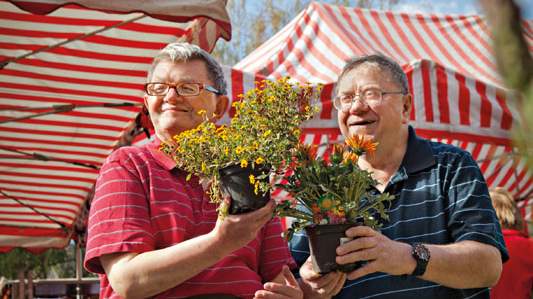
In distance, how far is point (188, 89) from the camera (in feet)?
5.74

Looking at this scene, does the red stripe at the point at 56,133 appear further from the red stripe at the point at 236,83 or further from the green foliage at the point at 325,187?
the green foliage at the point at 325,187

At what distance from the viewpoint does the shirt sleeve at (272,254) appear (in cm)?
175

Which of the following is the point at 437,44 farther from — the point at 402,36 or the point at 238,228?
the point at 238,228

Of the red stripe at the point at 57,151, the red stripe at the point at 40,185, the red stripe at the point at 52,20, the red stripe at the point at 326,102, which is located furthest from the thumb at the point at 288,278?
the red stripe at the point at 40,185

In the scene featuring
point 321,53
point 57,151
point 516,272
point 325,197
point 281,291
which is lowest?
point 516,272

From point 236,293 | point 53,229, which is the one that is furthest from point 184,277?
point 53,229

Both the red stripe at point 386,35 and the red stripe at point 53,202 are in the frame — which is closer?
the red stripe at point 53,202

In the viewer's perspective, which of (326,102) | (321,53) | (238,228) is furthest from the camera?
(321,53)

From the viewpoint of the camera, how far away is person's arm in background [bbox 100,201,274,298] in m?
1.36

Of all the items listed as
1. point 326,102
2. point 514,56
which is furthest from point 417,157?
point 326,102

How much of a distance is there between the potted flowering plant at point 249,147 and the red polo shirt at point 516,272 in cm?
220

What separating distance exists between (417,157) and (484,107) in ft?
8.72

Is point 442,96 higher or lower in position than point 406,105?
higher

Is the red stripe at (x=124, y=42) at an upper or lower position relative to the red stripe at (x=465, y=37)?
lower
